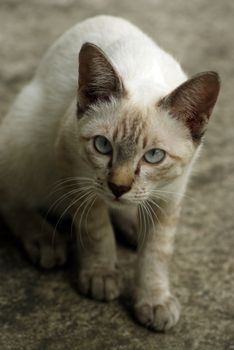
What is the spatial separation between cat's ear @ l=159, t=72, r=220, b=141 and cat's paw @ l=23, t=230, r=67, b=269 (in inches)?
30.9

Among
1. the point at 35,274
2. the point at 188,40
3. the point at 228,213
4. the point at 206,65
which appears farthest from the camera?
the point at 188,40

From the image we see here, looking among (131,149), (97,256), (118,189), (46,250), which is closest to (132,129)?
(131,149)

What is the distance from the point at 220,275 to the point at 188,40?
2.53 meters

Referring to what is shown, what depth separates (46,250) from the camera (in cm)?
256

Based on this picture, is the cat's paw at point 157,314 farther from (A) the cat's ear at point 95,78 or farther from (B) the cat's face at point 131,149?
(A) the cat's ear at point 95,78

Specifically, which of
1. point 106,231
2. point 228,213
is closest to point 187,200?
point 228,213

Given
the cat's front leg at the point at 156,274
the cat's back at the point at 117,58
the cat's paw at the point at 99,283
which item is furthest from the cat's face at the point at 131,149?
the cat's paw at the point at 99,283

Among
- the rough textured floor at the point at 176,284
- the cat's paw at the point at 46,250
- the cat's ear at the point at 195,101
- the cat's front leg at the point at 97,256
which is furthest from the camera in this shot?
the cat's paw at the point at 46,250

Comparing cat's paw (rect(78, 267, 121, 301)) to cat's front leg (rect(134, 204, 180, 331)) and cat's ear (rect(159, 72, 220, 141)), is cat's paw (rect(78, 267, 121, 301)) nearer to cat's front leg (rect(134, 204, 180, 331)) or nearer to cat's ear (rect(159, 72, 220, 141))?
cat's front leg (rect(134, 204, 180, 331))

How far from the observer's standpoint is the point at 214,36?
4785 millimetres

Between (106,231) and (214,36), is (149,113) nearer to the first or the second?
(106,231)

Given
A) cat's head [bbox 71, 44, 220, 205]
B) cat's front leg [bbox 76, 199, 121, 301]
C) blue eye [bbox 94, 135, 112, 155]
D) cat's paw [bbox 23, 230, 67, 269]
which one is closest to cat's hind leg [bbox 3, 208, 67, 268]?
cat's paw [bbox 23, 230, 67, 269]

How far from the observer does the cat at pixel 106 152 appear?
2068mm

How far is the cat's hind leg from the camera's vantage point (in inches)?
101
